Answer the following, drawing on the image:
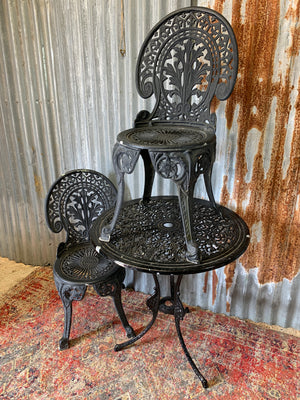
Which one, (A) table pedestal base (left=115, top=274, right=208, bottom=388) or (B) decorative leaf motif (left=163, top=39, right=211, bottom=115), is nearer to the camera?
(B) decorative leaf motif (left=163, top=39, right=211, bottom=115)

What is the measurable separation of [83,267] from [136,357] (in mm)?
709

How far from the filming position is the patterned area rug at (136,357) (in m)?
1.83

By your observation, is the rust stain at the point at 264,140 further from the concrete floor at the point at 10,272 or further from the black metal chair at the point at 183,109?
the concrete floor at the point at 10,272

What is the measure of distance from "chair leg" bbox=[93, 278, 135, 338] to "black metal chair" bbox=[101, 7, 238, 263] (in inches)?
20.9

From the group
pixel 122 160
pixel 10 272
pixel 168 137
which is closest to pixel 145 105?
pixel 168 137

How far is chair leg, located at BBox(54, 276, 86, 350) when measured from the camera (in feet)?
6.66

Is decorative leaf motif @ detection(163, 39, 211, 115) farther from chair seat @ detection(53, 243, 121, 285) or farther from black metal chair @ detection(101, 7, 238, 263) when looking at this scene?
chair seat @ detection(53, 243, 121, 285)

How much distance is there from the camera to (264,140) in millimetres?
1986

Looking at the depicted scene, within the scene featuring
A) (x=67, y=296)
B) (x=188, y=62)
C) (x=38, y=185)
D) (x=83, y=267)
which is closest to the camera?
(x=188, y=62)

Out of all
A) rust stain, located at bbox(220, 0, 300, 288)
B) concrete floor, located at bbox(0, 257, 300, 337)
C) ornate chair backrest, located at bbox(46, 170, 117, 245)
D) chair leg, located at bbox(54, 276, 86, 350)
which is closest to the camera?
rust stain, located at bbox(220, 0, 300, 288)

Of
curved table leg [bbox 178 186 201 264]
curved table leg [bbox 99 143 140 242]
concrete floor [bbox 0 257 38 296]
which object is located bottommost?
concrete floor [bbox 0 257 38 296]

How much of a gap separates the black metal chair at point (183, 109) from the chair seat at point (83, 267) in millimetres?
508

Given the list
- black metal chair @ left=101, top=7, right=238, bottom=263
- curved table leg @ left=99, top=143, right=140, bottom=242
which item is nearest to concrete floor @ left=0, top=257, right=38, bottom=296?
black metal chair @ left=101, top=7, right=238, bottom=263

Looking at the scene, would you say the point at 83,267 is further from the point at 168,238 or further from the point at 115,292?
the point at 168,238
